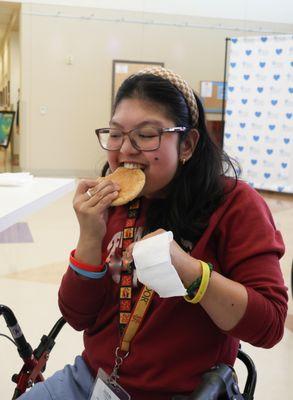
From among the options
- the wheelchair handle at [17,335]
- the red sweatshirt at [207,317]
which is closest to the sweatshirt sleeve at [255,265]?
the red sweatshirt at [207,317]

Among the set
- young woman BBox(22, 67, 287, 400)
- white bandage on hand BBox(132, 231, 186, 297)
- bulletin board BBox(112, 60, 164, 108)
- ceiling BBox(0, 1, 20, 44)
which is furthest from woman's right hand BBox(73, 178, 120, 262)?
ceiling BBox(0, 1, 20, 44)

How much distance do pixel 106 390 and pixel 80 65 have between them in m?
8.60

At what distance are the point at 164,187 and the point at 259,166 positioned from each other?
6.78 meters

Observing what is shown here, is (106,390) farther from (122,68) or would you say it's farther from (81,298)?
(122,68)

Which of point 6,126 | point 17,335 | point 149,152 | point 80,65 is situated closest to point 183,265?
point 149,152

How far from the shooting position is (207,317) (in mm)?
1032

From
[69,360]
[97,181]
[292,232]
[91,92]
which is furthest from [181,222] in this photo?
[91,92]

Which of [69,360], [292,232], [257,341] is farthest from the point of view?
[292,232]

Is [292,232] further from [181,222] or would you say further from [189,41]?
[189,41]

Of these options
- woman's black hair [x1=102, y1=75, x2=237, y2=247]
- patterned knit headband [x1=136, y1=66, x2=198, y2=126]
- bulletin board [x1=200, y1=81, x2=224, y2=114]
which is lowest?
woman's black hair [x1=102, y1=75, x2=237, y2=247]

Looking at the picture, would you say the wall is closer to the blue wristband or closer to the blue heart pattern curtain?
the blue heart pattern curtain

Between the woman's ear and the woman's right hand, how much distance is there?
0.17 m

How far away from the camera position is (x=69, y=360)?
237 centimetres

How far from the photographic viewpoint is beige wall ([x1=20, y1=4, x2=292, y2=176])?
29.3 ft
